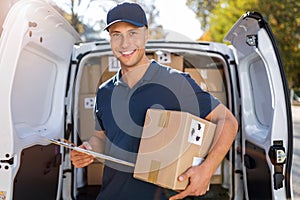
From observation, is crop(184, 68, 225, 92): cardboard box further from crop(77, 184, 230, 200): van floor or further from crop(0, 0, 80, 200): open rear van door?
crop(0, 0, 80, 200): open rear van door

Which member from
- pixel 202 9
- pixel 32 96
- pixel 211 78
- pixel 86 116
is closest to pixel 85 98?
pixel 86 116

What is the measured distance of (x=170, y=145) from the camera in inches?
79.7

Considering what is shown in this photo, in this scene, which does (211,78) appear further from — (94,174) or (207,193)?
(94,174)

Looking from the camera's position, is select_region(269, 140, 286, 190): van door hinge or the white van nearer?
the white van

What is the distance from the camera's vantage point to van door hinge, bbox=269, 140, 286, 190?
2639mm

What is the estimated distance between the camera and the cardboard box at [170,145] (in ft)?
6.51

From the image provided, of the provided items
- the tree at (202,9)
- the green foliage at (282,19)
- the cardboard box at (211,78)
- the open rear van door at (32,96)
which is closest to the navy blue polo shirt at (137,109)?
the open rear van door at (32,96)

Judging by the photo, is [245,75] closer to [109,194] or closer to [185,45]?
[185,45]

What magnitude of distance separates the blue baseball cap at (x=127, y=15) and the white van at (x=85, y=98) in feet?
1.70

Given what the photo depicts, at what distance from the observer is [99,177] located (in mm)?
4008

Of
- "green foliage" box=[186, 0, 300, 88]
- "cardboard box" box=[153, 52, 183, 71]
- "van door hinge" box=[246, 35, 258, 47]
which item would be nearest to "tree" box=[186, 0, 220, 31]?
"green foliage" box=[186, 0, 300, 88]

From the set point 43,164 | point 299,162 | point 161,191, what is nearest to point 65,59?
point 43,164

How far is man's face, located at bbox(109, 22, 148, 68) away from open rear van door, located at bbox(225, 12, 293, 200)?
0.82 m

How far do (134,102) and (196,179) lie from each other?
561mm
